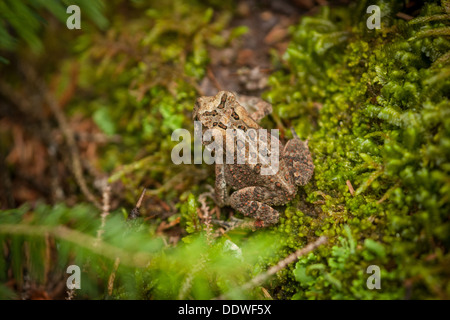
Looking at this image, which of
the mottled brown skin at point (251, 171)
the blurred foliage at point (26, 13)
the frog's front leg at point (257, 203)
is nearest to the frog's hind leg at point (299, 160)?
the mottled brown skin at point (251, 171)

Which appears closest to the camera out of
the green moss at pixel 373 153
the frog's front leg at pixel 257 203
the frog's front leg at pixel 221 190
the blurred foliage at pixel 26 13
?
the green moss at pixel 373 153

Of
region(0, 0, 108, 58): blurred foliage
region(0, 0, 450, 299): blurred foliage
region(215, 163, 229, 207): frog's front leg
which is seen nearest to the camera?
region(0, 0, 450, 299): blurred foliage

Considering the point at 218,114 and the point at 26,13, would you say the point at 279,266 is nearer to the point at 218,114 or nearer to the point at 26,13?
the point at 218,114

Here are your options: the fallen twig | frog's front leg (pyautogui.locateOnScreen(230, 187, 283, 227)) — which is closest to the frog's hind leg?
frog's front leg (pyautogui.locateOnScreen(230, 187, 283, 227))

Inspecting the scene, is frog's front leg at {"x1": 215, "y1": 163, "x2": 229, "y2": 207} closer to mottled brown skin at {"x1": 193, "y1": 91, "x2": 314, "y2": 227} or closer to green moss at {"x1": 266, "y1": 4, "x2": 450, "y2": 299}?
mottled brown skin at {"x1": 193, "y1": 91, "x2": 314, "y2": 227}

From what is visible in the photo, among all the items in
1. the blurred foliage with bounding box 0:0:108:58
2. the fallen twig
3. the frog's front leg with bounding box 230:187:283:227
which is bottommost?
the fallen twig

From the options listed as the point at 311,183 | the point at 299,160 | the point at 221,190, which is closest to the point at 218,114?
the point at 221,190

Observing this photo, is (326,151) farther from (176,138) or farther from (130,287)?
(130,287)

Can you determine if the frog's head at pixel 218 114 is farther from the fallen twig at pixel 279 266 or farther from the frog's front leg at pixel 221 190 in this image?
the fallen twig at pixel 279 266
